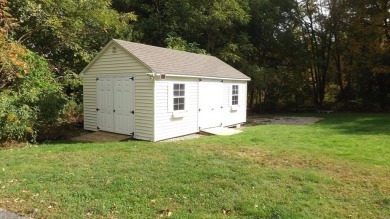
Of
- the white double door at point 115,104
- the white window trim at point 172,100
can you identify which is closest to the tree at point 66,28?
the white double door at point 115,104

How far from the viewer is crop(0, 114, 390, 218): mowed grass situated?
4473 millimetres

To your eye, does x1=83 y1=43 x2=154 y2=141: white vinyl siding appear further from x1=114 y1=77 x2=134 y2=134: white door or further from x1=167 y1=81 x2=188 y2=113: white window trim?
x1=167 y1=81 x2=188 y2=113: white window trim

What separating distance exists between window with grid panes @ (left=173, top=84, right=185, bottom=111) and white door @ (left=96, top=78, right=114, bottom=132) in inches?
89.9

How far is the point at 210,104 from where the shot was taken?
40.7 ft

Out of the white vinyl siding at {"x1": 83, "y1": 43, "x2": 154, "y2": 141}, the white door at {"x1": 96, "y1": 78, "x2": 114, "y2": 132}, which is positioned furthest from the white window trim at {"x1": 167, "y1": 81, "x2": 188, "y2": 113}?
the white door at {"x1": 96, "y1": 78, "x2": 114, "y2": 132}

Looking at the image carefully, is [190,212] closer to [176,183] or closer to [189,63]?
[176,183]

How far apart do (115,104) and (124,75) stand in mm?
1117

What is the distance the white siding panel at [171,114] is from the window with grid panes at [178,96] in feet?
0.53

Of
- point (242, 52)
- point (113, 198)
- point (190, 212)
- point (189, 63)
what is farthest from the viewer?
point (242, 52)

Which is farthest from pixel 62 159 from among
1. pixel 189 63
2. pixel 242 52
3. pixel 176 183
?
pixel 242 52

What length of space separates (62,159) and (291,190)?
516 cm

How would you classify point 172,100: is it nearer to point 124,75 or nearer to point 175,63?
point 175,63

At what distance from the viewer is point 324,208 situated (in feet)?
14.8

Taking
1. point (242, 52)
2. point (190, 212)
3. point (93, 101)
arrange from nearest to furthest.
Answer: point (190, 212) → point (93, 101) → point (242, 52)
